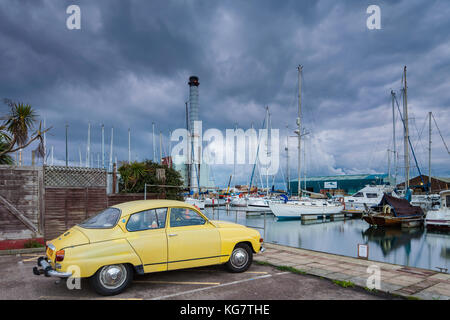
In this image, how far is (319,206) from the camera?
1452 inches

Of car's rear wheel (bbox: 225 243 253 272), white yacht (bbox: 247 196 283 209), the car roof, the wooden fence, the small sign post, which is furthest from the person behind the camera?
white yacht (bbox: 247 196 283 209)

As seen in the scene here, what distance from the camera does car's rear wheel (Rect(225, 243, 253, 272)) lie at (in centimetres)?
676

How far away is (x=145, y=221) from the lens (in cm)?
589

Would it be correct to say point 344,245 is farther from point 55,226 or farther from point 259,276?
point 55,226

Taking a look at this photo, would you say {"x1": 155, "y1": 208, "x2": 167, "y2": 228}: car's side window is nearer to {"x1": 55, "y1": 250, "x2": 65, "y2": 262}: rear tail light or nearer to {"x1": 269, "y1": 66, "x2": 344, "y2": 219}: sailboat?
{"x1": 55, "y1": 250, "x2": 65, "y2": 262}: rear tail light

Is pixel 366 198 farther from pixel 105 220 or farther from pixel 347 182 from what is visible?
pixel 347 182

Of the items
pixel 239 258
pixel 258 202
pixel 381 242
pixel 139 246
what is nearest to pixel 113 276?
pixel 139 246

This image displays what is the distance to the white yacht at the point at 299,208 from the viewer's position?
1372 inches

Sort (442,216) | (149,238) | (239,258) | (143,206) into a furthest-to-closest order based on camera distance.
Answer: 1. (442,216)
2. (239,258)
3. (143,206)
4. (149,238)

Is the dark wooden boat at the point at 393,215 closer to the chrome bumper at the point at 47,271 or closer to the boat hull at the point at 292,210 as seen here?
the boat hull at the point at 292,210

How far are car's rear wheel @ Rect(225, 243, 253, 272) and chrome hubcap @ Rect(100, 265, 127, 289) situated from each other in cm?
240

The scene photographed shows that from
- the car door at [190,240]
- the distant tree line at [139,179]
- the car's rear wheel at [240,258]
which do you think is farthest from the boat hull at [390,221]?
the car door at [190,240]

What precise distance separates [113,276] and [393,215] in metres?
30.0

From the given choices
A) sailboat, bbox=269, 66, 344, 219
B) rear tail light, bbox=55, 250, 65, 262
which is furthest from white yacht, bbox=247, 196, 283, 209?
rear tail light, bbox=55, 250, 65, 262
